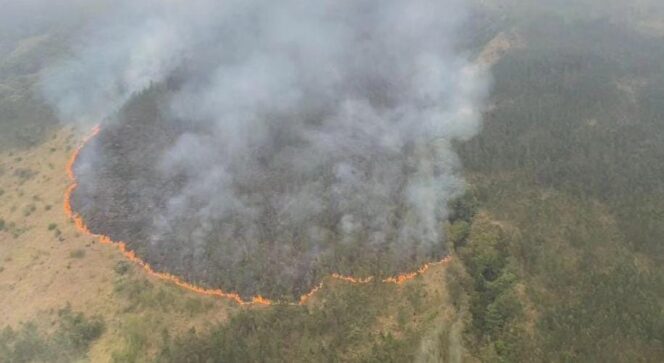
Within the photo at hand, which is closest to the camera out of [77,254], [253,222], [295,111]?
[77,254]

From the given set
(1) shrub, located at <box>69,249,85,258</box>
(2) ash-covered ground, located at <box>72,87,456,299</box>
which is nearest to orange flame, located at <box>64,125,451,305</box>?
(2) ash-covered ground, located at <box>72,87,456,299</box>

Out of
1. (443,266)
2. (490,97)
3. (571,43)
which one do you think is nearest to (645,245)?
(443,266)

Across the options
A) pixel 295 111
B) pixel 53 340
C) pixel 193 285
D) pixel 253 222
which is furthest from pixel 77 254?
pixel 295 111

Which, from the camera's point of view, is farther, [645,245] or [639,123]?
[639,123]

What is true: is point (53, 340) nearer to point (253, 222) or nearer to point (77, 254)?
point (77, 254)

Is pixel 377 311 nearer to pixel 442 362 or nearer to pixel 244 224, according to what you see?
pixel 442 362

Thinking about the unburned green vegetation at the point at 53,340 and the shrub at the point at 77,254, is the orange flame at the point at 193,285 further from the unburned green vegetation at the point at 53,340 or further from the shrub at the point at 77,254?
the unburned green vegetation at the point at 53,340

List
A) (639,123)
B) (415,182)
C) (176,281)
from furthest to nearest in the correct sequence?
1. (639,123)
2. (415,182)
3. (176,281)

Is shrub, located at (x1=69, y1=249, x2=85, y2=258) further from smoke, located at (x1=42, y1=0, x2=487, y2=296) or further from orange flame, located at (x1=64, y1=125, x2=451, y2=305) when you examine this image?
smoke, located at (x1=42, y1=0, x2=487, y2=296)
